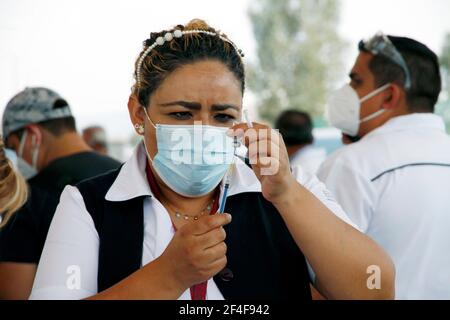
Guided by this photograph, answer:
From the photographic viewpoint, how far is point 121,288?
4.34ft

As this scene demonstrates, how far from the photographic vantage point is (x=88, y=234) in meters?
1.48

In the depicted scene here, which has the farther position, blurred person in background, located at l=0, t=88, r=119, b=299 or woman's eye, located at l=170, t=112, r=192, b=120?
blurred person in background, located at l=0, t=88, r=119, b=299

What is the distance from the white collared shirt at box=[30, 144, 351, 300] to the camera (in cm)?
142

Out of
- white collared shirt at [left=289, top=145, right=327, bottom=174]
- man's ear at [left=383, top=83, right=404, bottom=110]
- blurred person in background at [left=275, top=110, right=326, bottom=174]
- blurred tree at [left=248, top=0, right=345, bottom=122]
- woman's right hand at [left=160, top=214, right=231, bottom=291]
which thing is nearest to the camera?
woman's right hand at [left=160, top=214, right=231, bottom=291]

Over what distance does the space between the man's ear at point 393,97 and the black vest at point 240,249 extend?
1135 millimetres

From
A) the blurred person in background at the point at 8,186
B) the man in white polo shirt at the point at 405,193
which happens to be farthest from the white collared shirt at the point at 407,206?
the blurred person in background at the point at 8,186

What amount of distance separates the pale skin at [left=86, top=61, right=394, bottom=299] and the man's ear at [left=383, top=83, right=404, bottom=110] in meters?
1.07

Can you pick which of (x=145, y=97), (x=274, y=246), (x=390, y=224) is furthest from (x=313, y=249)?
(x=390, y=224)

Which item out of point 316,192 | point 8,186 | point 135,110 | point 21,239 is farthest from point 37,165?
point 316,192

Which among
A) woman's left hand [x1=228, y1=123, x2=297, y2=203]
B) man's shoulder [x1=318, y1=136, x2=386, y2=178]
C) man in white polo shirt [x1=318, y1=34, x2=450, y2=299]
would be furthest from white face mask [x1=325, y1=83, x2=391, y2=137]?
woman's left hand [x1=228, y1=123, x2=297, y2=203]

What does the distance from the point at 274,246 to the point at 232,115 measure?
384mm

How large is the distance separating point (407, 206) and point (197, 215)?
0.88 metres

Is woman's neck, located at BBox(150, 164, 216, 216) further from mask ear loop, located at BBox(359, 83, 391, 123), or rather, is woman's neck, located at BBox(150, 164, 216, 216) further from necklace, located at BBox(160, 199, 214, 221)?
mask ear loop, located at BBox(359, 83, 391, 123)
